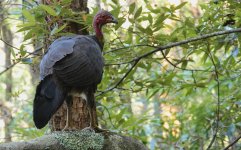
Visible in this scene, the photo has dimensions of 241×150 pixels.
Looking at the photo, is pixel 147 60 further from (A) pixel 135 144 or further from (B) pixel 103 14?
(A) pixel 135 144

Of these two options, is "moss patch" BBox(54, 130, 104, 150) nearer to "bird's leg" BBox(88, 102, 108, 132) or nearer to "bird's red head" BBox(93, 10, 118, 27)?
"bird's leg" BBox(88, 102, 108, 132)

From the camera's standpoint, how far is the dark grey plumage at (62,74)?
324 cm

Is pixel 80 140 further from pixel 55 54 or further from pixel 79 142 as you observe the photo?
pixel 55 54

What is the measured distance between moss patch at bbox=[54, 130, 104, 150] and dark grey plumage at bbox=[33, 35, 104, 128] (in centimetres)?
20

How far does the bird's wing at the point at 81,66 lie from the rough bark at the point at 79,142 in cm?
41

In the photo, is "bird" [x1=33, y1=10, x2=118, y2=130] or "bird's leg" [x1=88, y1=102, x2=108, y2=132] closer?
"bird" [x1=33, y1=10, x2=118, y2=130]

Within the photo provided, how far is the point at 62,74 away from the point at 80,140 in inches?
21.1

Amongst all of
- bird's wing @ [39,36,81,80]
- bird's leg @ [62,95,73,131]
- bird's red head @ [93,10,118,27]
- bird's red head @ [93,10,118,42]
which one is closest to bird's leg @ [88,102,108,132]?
bird's leg @ [62,95,73,131]

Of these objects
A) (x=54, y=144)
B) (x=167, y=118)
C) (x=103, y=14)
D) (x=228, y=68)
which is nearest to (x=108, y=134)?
(x=54, y=144)

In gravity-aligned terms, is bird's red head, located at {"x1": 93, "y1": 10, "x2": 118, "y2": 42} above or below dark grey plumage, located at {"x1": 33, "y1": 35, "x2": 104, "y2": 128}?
above

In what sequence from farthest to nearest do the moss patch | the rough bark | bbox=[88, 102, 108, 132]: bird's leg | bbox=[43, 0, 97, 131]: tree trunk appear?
bbox=[43, 0, 97, 131]: tree trunk → bbox=[88, 102, 108, 132]: bird's leg → the moss patch → the rough bark

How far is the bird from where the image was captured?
3240mm

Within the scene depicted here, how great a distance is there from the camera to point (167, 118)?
7137mm

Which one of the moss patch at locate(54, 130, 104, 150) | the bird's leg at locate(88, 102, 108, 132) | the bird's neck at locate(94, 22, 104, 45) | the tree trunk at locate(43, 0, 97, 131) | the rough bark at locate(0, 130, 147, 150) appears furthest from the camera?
the bird's neck at locate(94, 22, 104, 45)
